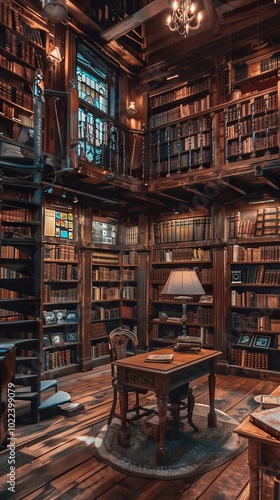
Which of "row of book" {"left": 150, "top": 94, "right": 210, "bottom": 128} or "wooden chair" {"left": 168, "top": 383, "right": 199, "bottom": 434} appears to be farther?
"row of book" {"left": 150, "top": 94, "right": 210, "bottom": 128}

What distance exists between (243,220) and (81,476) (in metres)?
3.85

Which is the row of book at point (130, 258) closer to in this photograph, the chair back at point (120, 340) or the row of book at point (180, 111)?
the row of book at point (180, 111)

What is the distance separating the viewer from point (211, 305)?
16.9ft

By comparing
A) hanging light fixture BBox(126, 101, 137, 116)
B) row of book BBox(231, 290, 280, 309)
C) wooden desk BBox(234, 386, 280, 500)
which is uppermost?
hanging light fixture BBox(126, 101, 137, 116)

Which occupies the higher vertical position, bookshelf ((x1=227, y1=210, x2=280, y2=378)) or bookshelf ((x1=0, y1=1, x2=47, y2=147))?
bookshelf ((x1=0, y1=1, x2=47, y2=147))

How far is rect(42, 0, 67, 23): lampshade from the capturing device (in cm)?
303

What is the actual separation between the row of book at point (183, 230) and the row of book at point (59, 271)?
1526 mm

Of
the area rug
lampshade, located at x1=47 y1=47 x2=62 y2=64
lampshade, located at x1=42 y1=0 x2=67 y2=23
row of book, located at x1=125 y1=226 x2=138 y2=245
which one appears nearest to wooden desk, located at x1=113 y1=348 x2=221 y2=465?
the area rug

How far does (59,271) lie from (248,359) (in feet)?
9.62

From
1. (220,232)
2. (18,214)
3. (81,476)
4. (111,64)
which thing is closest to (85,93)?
(111,64)

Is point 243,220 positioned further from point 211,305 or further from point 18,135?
point 18,135

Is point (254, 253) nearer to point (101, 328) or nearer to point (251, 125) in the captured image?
point (251, 125)

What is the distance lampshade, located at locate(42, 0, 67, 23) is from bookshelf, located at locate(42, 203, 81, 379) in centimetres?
234

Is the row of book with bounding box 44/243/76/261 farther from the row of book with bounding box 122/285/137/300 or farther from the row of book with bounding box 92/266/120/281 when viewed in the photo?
the row of book with bounding box 122/285/137/300
